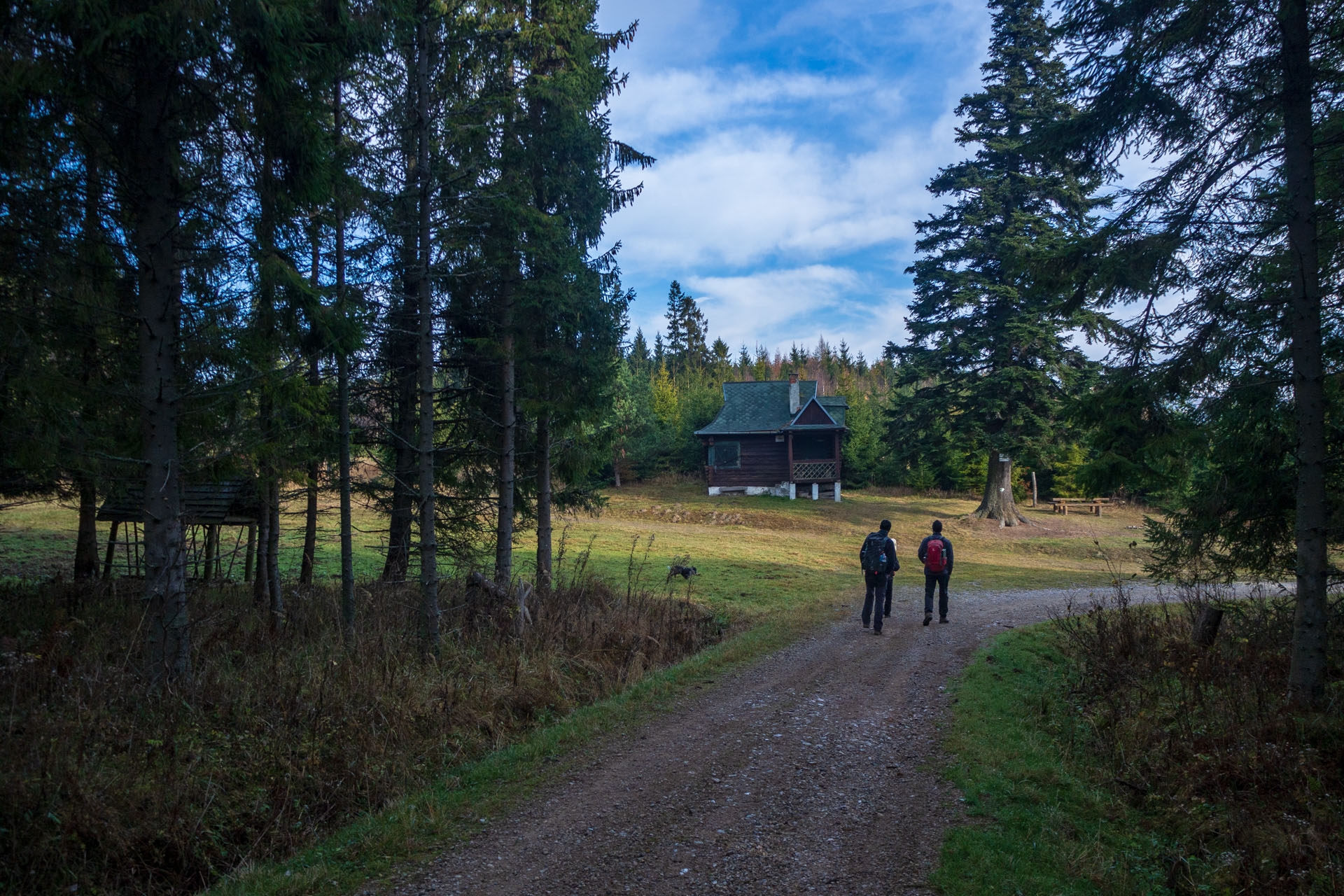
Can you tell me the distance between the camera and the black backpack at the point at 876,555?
480 inches

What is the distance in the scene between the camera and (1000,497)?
103ft

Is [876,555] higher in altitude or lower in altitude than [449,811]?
higher

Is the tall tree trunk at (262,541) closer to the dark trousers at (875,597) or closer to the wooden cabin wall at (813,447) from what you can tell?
the dark trousers at (875,597)

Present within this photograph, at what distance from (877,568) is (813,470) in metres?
28.5

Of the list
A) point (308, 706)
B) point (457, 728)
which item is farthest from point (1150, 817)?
point (308, 706)

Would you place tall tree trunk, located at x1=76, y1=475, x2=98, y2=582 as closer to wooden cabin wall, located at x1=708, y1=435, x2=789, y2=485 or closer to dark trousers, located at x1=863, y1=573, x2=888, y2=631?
dark trousers, located at x1=863, y1=573, x2=888, y2=631

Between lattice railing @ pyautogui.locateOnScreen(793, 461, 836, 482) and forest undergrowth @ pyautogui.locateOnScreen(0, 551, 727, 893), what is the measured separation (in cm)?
3053

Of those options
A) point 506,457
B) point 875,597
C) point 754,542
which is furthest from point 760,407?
point 506,457

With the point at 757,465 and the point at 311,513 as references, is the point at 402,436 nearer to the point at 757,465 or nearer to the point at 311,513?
the point at 311,513

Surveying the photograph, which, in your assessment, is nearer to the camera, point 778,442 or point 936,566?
point 936,566

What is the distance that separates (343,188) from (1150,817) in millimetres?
10142

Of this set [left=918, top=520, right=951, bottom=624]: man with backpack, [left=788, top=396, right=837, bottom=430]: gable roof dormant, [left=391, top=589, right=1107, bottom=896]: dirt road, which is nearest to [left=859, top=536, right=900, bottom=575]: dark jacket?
[left=918, top=520, right=951, bottom=624]: man with backpack

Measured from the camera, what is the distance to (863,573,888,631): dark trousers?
39.8ft

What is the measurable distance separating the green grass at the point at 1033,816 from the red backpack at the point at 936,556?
13.7ft
